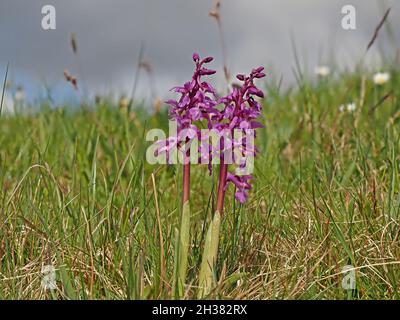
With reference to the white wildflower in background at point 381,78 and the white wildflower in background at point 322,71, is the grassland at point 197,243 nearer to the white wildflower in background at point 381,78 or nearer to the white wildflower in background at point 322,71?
the white wildflower in background at point 381,78

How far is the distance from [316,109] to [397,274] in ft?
7.33

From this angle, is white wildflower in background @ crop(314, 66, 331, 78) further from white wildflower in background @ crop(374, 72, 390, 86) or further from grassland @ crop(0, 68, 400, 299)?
grassland @ crop(0, 68, 400, 299)

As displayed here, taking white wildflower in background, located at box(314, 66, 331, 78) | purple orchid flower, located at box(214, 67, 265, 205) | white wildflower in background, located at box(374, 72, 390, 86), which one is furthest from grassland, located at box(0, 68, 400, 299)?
white wildflower in background, located at box(314, 66, 331, 78)

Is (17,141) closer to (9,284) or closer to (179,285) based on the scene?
(9,284)

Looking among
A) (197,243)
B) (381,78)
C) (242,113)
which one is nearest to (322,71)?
(381,78)

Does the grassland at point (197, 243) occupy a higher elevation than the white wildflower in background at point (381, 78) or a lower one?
lower

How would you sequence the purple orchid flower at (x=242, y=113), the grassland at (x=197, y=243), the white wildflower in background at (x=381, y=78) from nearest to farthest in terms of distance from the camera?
the purple orchid flower at (x=242, y=113) < the grassland at (x=197, y=243) < the white wildflower in background at (x=381, y=78)

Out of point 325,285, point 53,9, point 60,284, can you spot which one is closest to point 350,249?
point 325,285

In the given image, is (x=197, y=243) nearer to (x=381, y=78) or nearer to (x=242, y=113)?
(x=242, y=113)

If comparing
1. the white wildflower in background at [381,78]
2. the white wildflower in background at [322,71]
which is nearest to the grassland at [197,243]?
the white wildflower in background at [381,78]

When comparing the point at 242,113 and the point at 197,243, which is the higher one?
the point at 242,113

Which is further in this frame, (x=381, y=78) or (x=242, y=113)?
(x=381, y=78)

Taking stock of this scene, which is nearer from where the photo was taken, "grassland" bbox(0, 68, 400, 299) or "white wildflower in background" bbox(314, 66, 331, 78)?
"grassland" bbox(0, 68, 400, 299)

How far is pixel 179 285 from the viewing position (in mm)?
1887
